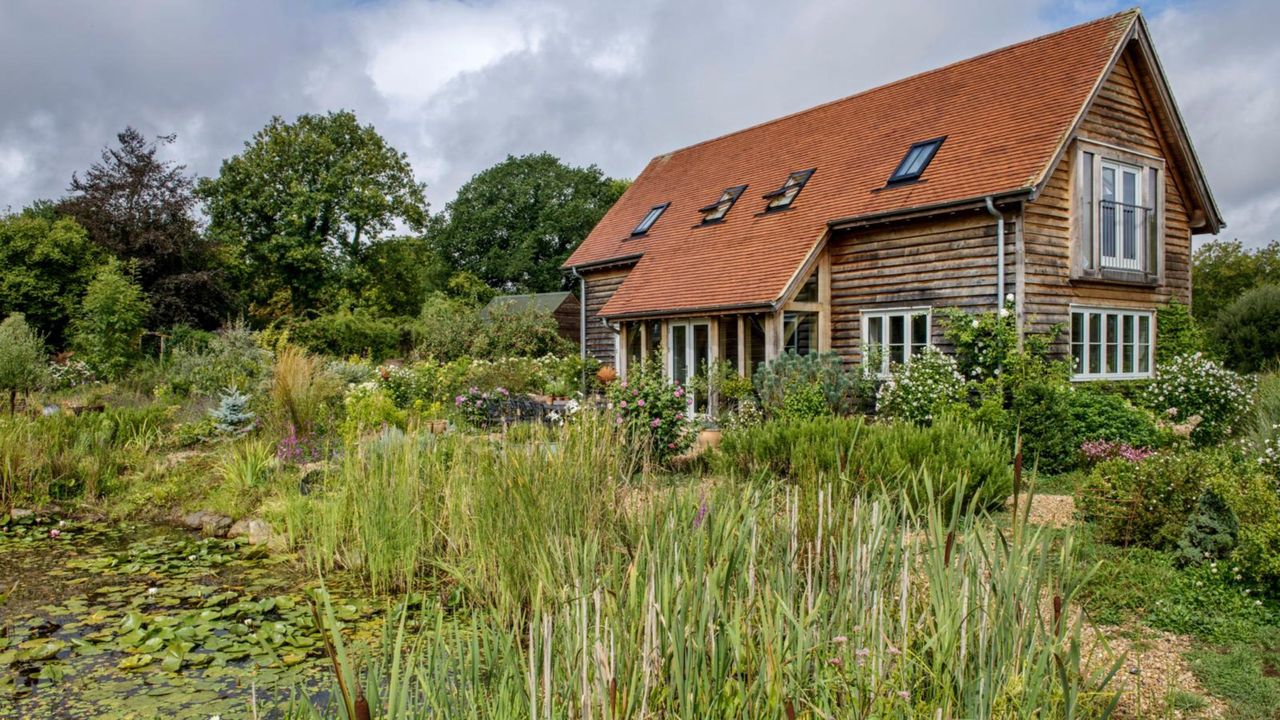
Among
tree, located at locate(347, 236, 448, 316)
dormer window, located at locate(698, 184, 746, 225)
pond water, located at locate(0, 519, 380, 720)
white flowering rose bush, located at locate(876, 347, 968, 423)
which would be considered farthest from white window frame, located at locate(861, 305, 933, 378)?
tree, located at locate(347, 236, 448, 316)

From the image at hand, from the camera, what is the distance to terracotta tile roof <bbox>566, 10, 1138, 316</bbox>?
1224 centimetres

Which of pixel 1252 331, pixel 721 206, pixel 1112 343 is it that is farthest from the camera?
pixel 1252 331

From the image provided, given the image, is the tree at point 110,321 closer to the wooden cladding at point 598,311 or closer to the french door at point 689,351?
the wooden cladding at point 598,311

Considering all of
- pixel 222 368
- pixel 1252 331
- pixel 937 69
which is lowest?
pixel 222 368

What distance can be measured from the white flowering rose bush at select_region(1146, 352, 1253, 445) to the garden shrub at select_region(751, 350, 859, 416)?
421 cm

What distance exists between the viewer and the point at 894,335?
13.1m

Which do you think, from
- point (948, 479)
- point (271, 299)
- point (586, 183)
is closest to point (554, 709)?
point (948, 479)

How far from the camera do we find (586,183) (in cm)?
4672

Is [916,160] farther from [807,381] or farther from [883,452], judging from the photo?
[883,452]

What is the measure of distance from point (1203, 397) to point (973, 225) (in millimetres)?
3856

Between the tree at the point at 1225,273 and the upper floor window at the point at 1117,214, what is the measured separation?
18.0 metres

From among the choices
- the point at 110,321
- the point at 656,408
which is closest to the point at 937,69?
the point at 656,408

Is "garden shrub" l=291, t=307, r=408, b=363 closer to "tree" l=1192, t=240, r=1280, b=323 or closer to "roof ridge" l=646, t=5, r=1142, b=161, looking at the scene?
"roof ridge" l=646, t=5, r=1142, b=161

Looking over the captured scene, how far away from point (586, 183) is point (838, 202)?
112 feet
